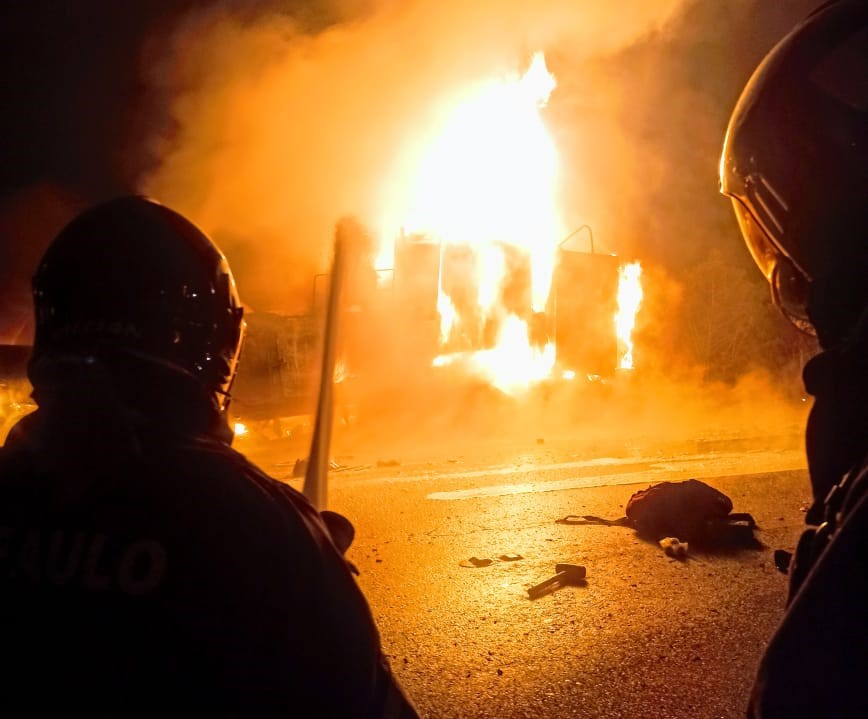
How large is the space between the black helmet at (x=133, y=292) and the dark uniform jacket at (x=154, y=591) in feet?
0.73

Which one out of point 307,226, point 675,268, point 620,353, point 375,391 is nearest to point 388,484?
point 375,391

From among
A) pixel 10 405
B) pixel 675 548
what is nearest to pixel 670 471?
pixel 675 548

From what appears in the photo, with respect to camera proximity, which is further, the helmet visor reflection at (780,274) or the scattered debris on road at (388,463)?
the scattered debris on road at (388,463)

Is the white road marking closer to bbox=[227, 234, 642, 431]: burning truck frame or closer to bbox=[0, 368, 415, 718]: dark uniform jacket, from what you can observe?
bbox=[227, 234, 642, 431]: burning truck frame

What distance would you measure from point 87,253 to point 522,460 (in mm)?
10685

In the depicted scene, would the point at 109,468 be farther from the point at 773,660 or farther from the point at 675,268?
the point at 675,268

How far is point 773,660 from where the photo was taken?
1038mm

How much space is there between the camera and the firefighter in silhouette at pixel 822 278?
38.6 inches

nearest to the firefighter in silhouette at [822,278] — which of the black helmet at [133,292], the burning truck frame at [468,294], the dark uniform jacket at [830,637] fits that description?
the dark uniform jacket at [830,637]

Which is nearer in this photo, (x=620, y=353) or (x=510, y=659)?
(x=510, y=659)

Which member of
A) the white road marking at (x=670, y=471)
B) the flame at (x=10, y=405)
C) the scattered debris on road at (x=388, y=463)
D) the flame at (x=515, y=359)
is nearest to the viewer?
the white road marking at (x=670, y=471)

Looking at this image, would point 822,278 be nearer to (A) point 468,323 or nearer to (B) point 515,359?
(A) point 468,323

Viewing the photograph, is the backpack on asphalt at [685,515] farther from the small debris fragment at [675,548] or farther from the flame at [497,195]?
the flame at [497,195]

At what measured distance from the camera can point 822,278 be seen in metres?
1.43
